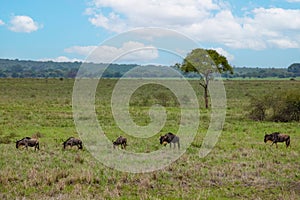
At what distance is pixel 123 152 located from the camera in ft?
53.3

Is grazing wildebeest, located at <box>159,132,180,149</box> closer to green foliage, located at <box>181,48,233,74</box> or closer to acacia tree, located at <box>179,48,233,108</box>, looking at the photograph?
acacia tree, located at <box>179,48,233,108</box>

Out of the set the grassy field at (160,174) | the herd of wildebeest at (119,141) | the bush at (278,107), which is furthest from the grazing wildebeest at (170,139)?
the bush at (278,107)

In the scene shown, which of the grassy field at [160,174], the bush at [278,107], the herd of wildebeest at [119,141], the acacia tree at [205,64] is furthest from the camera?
the acacia tree at [205,64]

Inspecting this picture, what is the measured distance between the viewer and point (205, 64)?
132ft

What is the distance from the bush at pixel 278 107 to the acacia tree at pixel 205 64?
345 inches

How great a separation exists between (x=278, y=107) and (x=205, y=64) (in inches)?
461

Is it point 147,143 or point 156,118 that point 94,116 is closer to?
point 156,118

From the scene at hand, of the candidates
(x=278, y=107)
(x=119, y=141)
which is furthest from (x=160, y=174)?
→ (x=278, y=107)

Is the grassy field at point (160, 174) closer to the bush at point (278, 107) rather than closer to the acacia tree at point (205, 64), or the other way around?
the bush at point (278, 107)

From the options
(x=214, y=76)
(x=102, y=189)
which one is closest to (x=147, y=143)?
(x=102, y=189)

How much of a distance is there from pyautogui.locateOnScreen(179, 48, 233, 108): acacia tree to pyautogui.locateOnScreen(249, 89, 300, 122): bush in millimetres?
8757

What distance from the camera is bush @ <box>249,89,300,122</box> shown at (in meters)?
30.1

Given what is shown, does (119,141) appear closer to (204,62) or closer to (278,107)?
(278,107)

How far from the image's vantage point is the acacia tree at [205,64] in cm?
4031
